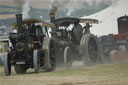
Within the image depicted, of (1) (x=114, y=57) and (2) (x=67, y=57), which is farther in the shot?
(1) (x=114, y=57)

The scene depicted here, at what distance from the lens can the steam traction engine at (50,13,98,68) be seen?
2239 centimetres

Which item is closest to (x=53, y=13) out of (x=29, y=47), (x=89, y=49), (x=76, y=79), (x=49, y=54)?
(x=89, y=49)

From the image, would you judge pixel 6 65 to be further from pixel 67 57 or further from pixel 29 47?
pixel 67 57

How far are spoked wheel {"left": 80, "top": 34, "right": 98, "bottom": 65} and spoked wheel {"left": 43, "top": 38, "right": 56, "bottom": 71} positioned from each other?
10.7 feet

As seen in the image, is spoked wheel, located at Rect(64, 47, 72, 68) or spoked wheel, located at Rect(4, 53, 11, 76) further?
spoked wheel, located at Rect(64, 47, 72, 68)

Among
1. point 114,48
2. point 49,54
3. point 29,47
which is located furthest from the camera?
point 114,48

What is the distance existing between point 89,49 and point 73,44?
1169 mm

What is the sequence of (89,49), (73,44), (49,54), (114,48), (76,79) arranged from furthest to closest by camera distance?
(114,48) < (89,49) < (73,44) < (49,54) < (76,79)

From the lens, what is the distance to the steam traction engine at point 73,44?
2239cm

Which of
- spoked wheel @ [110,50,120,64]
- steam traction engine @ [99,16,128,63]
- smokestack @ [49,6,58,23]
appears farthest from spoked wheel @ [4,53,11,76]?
spoked wheel @ [110,50,120,64]

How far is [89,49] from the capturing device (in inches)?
965

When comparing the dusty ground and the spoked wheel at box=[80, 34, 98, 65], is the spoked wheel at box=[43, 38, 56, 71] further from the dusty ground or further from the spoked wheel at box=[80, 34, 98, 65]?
the spoked wheel at box=[80, 34, 98, 65]

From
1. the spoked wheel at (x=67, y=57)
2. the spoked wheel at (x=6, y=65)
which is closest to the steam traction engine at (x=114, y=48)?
the spoked wheel at (x=67, y=57)

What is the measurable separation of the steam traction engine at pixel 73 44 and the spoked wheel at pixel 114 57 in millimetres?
2661
